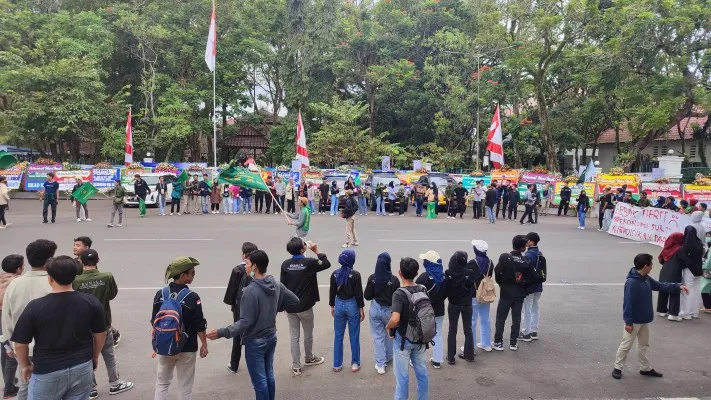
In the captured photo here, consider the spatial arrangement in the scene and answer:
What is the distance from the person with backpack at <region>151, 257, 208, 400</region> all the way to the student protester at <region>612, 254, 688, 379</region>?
15.4 ft

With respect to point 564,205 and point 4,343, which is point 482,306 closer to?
point 4,343

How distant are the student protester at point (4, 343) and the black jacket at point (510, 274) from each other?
5.33m

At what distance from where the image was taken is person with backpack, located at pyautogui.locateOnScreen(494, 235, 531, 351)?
243 inches

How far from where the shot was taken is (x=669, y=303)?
25.6 ft

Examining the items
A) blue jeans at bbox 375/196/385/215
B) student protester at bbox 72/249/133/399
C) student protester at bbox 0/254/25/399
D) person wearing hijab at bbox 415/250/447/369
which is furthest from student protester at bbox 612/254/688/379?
blue jeans at bbox 375/196/385/215

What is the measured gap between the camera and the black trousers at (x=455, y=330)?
19.2 feet

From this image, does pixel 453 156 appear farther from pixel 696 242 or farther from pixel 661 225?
pixel 696 242

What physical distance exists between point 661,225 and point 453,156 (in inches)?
750

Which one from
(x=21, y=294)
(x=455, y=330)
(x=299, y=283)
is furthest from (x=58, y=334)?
(x=455, y=330)

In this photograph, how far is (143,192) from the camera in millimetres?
18656

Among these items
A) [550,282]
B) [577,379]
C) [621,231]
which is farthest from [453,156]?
[577,379]

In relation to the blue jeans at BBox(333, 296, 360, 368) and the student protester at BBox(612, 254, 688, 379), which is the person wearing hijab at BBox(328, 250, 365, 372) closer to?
the blue jeans at BBox(333, 296, 360, 368)

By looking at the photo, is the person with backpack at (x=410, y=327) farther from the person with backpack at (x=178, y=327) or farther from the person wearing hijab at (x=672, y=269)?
the person wearing hijab at (x=672, y=269)

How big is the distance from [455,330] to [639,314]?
6.86 feet
